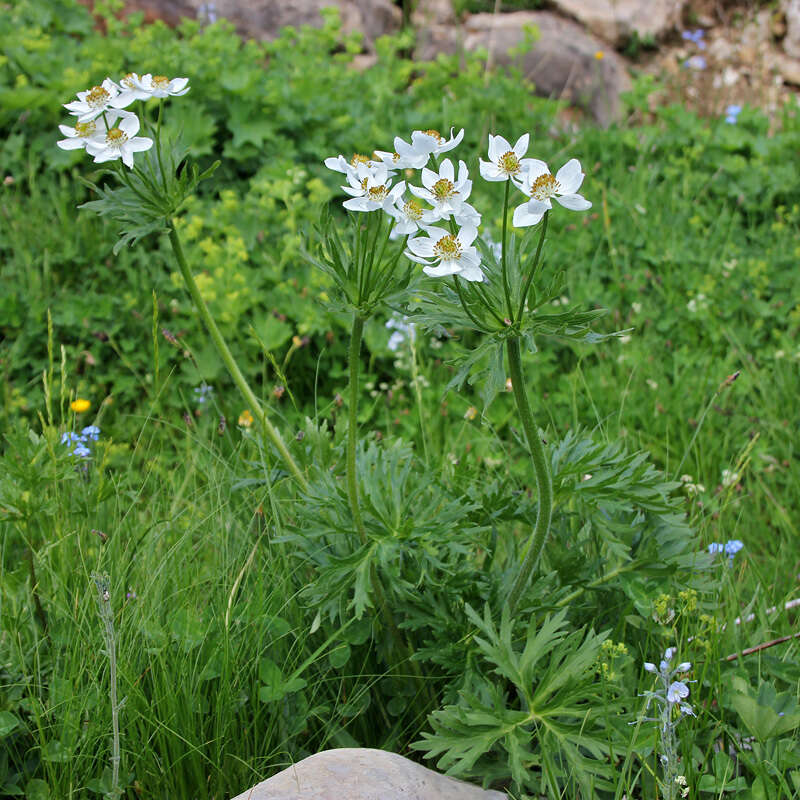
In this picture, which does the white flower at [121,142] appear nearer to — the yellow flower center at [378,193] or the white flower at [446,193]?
the yellow flower center at [378,193]

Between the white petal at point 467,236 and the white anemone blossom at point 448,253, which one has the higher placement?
the white petal at point 467,236

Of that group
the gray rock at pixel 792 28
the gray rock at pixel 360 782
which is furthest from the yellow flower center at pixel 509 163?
the gray rock at pixel 792 28

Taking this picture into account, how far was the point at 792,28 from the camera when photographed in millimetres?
6574

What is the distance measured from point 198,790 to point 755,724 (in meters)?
1.15

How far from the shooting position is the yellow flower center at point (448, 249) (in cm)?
147

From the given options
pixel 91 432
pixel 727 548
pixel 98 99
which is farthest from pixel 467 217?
pixel 91 432

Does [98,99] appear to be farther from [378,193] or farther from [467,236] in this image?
[467,236]

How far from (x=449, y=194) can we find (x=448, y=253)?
12 centimetres

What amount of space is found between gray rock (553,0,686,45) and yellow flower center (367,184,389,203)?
5540 mm

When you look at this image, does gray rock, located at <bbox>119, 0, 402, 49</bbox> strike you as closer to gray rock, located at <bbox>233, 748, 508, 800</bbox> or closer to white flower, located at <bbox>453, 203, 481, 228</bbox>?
white flower, located at <bbox>453, 203, 481, 228</bbox>

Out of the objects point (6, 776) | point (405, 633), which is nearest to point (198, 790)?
point (6, 776)

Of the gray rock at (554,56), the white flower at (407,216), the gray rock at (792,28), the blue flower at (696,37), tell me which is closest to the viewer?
the white flower at (407,216)

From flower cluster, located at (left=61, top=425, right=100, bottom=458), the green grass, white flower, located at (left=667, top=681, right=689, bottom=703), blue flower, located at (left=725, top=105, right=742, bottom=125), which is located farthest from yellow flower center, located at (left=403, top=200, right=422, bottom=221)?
blue flower, located at (left=725, top=105, right=742, bottom=125)

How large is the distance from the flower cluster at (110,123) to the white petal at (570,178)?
779 millimetres
